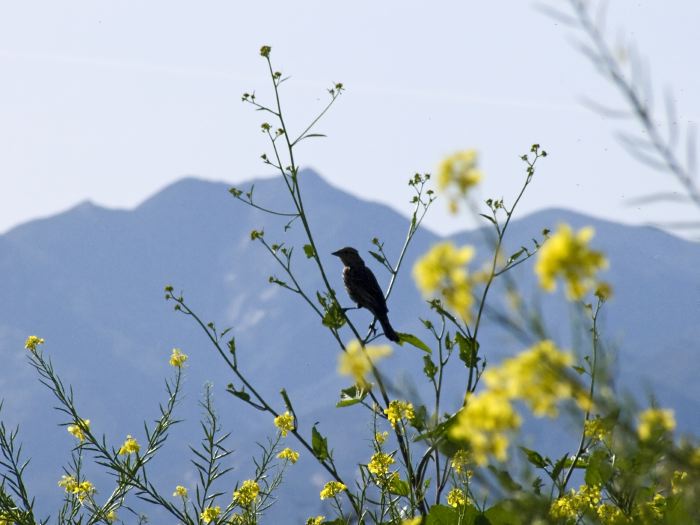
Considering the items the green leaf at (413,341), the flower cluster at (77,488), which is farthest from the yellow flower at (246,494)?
the green leaf at (413,341)

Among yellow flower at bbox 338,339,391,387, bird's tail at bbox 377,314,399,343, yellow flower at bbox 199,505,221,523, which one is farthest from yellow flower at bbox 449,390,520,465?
bird's tail at bbox 377,314,399,343

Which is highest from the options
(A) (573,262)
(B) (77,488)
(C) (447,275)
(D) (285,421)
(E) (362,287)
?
(E) (362,287)

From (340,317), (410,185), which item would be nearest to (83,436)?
(340,317)

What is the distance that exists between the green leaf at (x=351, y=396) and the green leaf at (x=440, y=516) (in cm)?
58

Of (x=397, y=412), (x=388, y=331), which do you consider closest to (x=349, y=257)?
(x=388, y=331)

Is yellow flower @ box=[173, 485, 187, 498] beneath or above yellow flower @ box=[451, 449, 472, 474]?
above

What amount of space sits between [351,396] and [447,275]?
2.83 metres

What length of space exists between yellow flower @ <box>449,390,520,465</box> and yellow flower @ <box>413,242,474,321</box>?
0.32 meters

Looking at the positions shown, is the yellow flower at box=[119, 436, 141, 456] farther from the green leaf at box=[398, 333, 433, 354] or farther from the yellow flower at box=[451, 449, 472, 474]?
the yellow flower at box=[451, 449, 472, 474]

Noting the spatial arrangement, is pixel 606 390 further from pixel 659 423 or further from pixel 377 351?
pixel 377 351

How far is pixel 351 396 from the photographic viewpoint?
4641 millimetres

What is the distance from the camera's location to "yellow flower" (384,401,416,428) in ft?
13.5

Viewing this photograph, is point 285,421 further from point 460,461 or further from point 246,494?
point 460,461

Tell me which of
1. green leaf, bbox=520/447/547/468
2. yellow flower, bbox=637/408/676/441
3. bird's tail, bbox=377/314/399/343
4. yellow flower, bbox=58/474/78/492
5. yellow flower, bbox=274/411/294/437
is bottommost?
yellow flower, bbox=637/408/676/441
